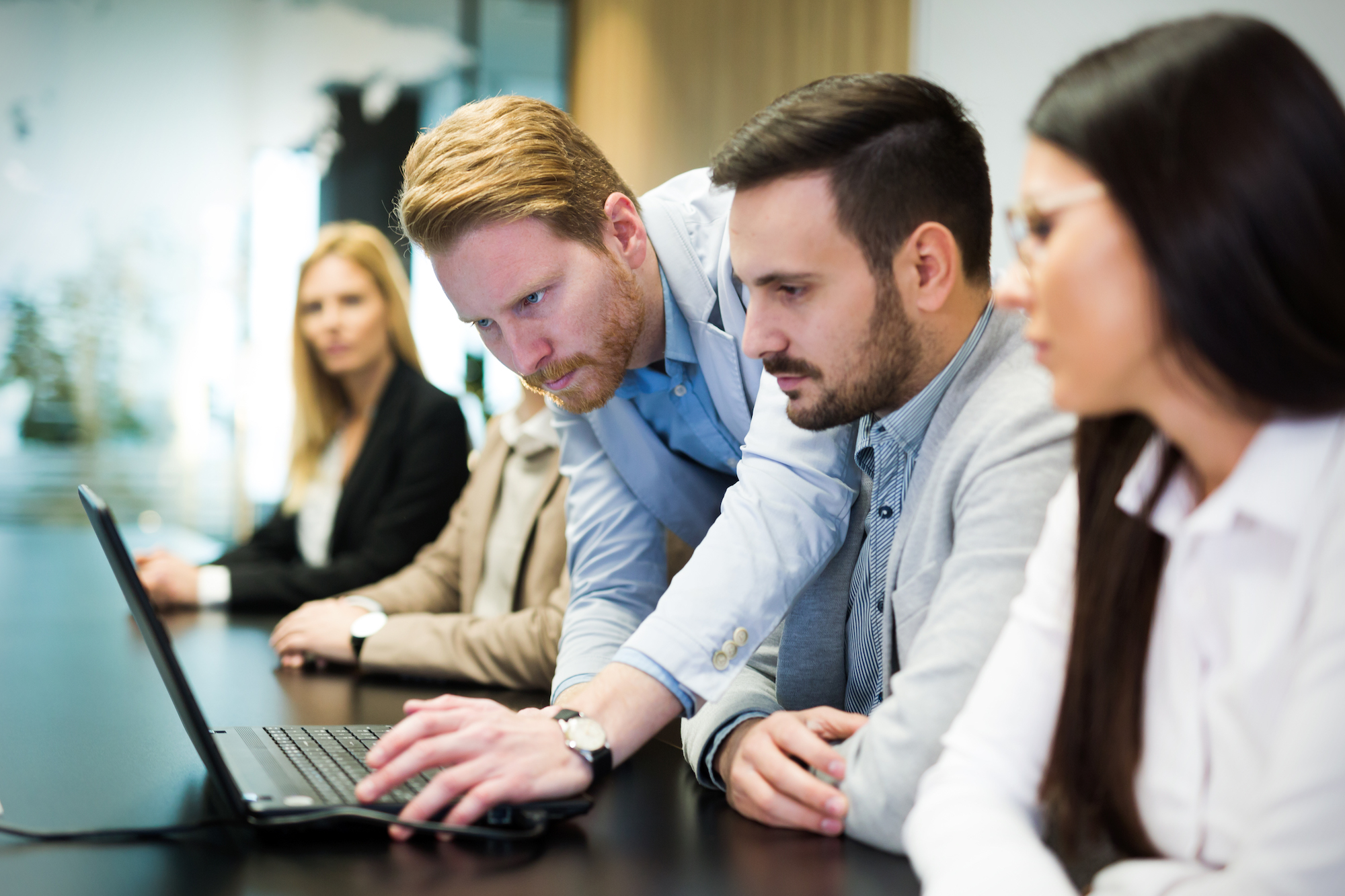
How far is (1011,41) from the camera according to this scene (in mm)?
2301

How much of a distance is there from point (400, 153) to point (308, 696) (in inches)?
185

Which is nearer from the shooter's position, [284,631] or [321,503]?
[284,631]

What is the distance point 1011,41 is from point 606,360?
1.30 metres

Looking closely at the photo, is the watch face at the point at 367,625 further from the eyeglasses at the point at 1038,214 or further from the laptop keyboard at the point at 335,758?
the eyeglasses at the point at 1038,214

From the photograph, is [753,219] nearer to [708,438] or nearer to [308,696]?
[708,438]

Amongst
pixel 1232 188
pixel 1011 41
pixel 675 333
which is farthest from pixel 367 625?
pixel 1011 41

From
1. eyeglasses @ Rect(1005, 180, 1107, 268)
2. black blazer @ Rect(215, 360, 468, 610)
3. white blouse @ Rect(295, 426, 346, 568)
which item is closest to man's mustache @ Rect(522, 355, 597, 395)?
eyeglasses @ Rect(1005, 180, 1107, 268)

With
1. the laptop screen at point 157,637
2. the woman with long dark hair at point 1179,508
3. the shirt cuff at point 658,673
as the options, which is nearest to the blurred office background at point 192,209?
the shirt cuff at point 658,673

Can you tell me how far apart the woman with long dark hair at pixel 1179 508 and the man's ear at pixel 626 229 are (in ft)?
2.83

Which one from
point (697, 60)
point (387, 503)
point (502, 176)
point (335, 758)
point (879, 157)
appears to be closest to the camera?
point (335, 758)

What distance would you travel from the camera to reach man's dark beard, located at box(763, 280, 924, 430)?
1.13m

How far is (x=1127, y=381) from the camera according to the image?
27.5 inches

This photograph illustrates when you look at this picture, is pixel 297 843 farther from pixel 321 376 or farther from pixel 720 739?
pixel 321 376

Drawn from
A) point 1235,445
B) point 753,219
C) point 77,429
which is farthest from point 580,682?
point 77,429
